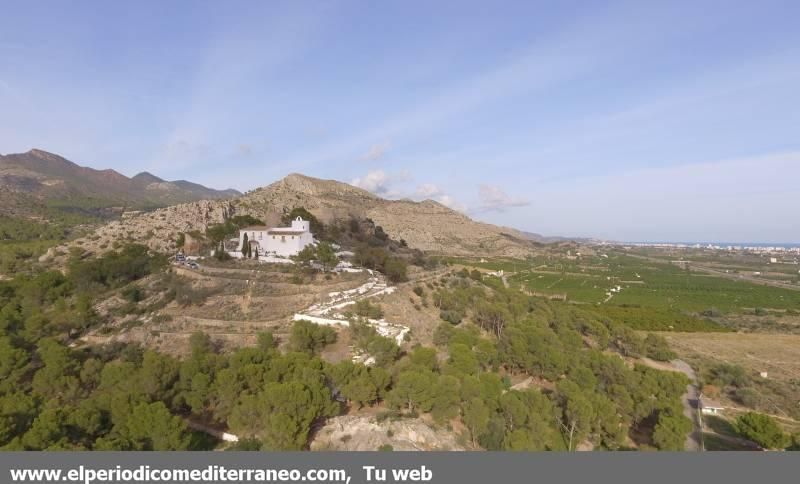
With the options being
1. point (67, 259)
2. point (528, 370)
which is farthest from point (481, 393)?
point (67, 259)

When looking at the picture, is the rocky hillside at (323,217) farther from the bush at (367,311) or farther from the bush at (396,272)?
the bush at (367,311)

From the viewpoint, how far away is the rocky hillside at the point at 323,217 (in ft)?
189

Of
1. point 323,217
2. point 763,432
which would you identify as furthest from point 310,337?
point 323,217

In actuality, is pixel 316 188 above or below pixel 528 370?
above

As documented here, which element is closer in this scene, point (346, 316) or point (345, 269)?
point (346, 316)

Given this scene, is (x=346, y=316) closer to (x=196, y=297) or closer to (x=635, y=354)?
(x=196, y=297)

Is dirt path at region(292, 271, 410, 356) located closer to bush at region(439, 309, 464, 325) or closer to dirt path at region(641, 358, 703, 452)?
bush at region(439, 309, 464, 325)

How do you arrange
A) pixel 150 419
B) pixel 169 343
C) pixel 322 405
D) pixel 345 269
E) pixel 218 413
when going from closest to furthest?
pixel 150 419 → pixel 322 405 → pixel 218 413 → pixel 169 343 → pixel 345 269

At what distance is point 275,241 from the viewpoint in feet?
130

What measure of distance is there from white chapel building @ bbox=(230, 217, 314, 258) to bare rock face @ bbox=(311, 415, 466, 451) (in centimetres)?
2494

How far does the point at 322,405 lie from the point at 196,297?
1817 cm

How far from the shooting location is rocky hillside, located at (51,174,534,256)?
189 ft

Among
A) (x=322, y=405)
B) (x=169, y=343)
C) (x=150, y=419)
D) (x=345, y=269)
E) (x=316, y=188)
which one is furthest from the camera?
(x=316, y=188)

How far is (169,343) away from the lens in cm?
2534
